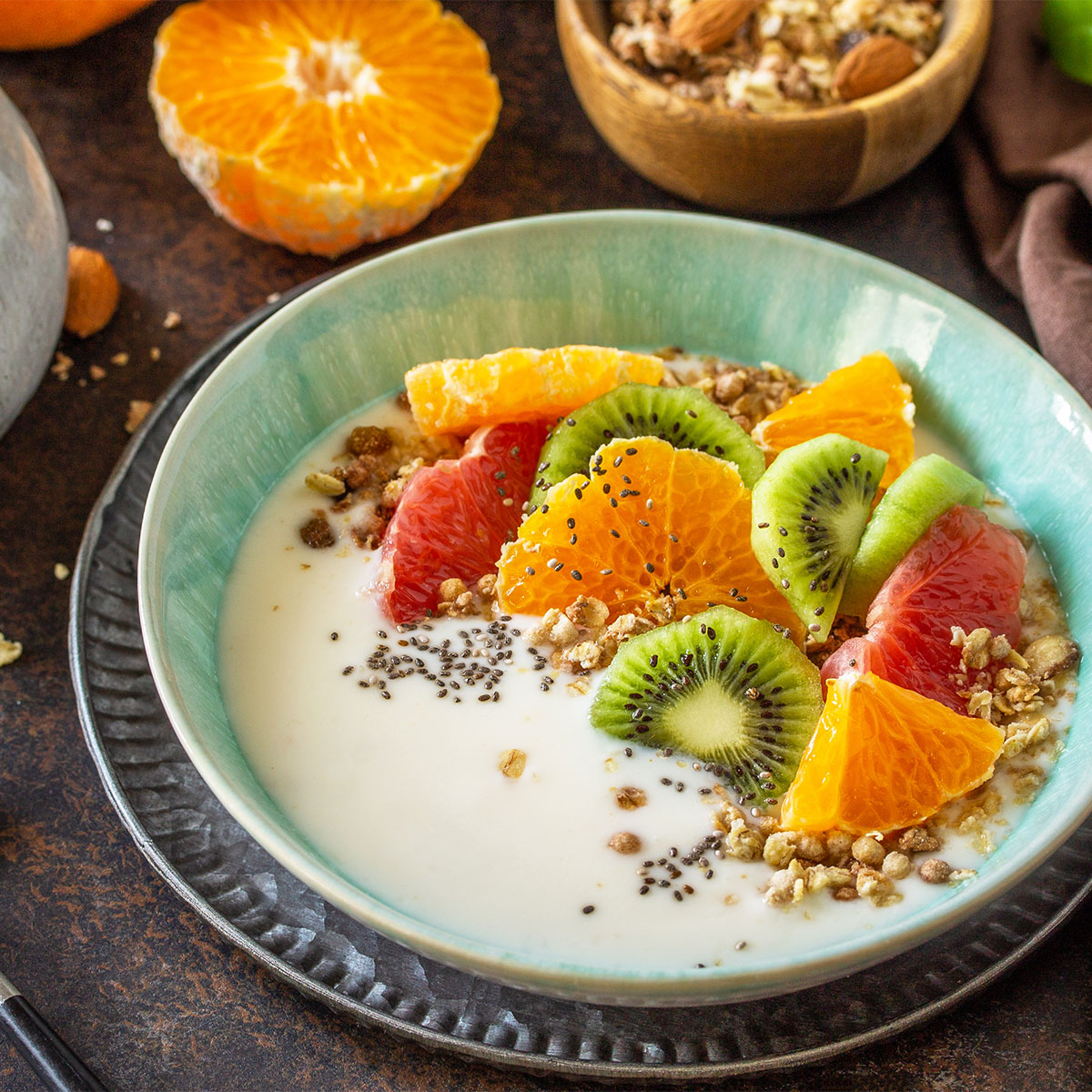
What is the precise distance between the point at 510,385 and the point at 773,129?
80cm

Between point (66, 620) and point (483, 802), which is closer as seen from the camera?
point (483, 802)

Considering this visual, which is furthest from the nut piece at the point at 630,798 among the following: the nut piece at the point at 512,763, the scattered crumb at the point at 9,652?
the scattered crumb at the point at 9,652

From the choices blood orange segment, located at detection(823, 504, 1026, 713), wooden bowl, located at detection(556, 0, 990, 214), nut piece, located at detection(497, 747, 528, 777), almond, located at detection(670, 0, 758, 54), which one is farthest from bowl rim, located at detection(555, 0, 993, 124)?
nut piece, located at detection(497, 747, 528, 777)

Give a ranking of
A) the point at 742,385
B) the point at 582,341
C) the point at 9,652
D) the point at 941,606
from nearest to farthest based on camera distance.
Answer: the point at 941,606, the point at 9,652, the point at 742,385, the point at 582,341

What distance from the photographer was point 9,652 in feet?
5.94

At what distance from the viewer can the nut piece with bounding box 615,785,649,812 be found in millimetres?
1484

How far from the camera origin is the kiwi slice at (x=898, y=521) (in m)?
1.62

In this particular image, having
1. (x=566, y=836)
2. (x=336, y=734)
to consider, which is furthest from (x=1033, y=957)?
(x=336, y=734)

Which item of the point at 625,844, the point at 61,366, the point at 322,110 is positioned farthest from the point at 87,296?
the point at 625,844

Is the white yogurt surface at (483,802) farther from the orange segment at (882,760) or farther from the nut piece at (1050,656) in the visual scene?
the nut piece at (1050,656)

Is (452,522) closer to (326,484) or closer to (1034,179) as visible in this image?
(326,484)

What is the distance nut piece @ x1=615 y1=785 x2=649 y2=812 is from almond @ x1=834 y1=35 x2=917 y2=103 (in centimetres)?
149

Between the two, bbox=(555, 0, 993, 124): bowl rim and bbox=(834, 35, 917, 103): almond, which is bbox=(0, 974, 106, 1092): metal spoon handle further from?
bbox=(834, 35, 917, 103): almond

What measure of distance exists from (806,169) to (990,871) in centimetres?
140
